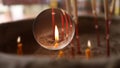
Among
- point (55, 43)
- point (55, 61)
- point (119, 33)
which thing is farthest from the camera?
point (119, 33)

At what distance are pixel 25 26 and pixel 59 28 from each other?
0.17 m

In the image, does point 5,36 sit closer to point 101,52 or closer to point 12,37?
point 12,37

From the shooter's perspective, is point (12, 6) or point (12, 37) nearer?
point (12, 37)

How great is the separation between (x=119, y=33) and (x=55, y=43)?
270 mm

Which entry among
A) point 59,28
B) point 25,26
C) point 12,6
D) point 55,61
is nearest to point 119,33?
point 59,28

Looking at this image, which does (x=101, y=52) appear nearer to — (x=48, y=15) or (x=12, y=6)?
(x=48, y=15)

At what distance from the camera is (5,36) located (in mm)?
755

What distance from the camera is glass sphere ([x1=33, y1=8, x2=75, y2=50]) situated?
0.70 metres

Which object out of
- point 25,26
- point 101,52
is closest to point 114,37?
point 101,52

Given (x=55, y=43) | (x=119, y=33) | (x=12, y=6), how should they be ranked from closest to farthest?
(x=55, y=43) → (x=119, y=33) → (x=12, y=6)

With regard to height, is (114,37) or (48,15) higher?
(48,15)

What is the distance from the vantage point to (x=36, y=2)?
8.07ft

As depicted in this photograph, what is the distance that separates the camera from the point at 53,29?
2.43 feet

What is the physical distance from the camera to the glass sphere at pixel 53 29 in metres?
0.70
